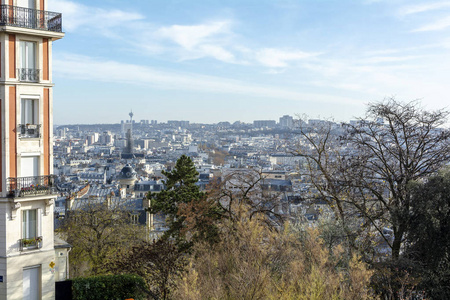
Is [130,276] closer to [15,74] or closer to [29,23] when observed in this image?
[15,74]

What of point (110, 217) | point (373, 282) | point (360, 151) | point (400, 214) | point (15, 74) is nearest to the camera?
point (373, 282)

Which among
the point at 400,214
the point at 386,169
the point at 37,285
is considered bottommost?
the point at 37,285

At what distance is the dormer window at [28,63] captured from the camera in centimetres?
1806

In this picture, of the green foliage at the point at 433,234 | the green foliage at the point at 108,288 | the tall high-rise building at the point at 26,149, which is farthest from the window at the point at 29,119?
the green foliage at the point at 433,234

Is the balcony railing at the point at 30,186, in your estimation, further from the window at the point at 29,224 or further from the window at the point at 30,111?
the window at the point at 30,111

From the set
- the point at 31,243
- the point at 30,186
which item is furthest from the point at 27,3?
the point at 31,243

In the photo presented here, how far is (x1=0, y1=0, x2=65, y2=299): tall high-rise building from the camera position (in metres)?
17.5

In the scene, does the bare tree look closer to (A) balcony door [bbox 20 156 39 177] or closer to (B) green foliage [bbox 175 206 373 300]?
(B) green foliage [bbox 175 206 373 300]

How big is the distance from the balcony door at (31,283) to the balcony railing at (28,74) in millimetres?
6651

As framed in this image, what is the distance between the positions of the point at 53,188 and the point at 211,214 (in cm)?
615

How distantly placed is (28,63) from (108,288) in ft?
28.0

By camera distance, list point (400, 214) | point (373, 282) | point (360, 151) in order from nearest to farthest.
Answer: point (373, 282), point (400, 214), point (360, 151)

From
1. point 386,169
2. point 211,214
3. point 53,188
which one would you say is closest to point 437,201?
point 386,169

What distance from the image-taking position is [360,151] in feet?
65.1
